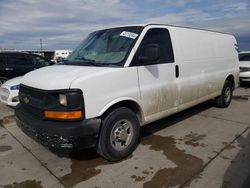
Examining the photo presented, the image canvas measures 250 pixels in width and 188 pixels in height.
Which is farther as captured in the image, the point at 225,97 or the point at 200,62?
the point at 225,97

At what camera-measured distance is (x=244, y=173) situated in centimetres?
335

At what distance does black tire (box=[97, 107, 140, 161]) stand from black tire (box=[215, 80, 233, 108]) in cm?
378

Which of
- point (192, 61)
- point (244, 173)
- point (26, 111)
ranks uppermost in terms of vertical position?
point (192, 61)

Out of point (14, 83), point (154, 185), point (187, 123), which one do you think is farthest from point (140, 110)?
point (14, 83)

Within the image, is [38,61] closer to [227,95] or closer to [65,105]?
[227,95]

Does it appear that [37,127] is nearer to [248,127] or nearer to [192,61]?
[192,61]

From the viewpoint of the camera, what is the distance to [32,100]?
3.59m

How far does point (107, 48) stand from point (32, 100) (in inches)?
59.0

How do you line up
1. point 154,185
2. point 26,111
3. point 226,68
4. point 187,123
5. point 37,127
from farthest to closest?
1. point 226,68
2. point 187,123
3. point 26,111
4. point 37,127
5. point 154,185

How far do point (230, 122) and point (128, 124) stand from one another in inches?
120

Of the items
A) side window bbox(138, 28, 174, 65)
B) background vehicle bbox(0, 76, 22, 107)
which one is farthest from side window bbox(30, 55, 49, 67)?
side window bbox(138, 28, 174, 65)

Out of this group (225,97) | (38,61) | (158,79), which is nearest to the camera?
(158,79)

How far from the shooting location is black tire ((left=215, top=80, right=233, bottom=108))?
6.79 m

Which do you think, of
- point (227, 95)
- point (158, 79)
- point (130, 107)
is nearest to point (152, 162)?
point (130, 107)
